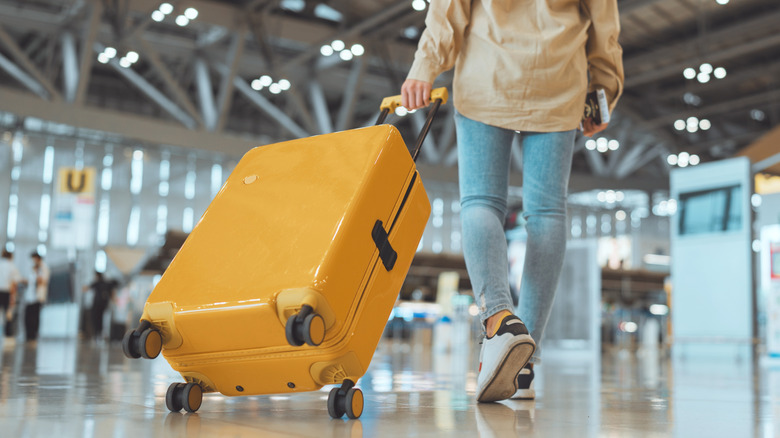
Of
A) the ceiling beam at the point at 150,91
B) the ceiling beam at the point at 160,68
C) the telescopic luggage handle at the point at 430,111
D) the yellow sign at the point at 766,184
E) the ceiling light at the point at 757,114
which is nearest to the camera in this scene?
the telescopic luggage handle at the point at 430,111

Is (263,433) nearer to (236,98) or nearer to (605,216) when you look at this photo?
(236,98)

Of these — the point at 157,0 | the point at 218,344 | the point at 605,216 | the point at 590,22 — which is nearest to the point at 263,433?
the point at 218,344

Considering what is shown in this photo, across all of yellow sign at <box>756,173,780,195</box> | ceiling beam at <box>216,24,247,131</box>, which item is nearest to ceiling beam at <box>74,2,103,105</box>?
ceiling beam at <box>216,24,247,131</box>

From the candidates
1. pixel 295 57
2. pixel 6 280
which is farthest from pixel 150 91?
pixel 6 280

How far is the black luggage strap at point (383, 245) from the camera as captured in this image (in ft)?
5.73

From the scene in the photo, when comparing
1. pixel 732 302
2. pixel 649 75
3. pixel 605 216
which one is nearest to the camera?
pixel 732 302

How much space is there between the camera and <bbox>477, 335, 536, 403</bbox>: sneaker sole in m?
1.91

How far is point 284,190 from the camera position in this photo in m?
1.83

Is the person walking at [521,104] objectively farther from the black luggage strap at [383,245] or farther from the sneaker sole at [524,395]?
the black luggage strap at [383,245]

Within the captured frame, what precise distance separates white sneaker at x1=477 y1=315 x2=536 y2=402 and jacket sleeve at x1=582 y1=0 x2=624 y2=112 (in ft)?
Answer: 2.97

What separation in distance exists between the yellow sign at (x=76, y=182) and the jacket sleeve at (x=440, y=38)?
40.9 feet

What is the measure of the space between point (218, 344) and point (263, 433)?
0.35 meters

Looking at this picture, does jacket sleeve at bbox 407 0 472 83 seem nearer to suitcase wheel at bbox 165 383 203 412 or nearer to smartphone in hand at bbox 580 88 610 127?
smartphone in hand at bbox 580 88 610 127

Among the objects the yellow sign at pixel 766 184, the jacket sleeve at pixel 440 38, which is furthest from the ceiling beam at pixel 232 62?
the jacket sleeve at pixel 440 38
